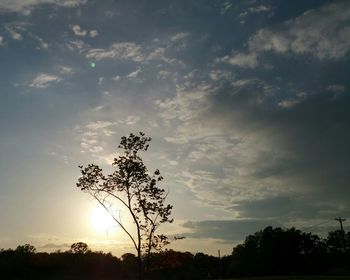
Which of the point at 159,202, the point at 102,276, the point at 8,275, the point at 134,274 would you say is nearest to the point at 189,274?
the point at 134,274

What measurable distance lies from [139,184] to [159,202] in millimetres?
2253

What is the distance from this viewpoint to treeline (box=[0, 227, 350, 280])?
287ft

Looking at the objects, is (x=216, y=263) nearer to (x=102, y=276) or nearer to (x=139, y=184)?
(x=102, y=276)

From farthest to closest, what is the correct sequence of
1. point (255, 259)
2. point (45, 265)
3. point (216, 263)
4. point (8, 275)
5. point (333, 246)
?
1. point (216, 263)
2. point (333, 246)
3. point (255, 259)
4. point (45, 265)
5. point (8, 275)

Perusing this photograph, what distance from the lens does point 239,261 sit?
11800cm

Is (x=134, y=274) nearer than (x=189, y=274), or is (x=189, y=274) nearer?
(x=134, y=274)

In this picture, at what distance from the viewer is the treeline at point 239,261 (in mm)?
87625

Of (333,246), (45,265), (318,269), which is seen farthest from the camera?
(333,246)

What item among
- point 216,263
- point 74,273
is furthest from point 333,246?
point 74,273

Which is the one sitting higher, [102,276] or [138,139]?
[138,139]

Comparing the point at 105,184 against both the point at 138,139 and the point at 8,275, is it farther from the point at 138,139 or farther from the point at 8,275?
the point at 8,275

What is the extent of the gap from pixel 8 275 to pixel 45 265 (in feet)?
27.6

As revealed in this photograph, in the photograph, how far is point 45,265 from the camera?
8844 centimetres

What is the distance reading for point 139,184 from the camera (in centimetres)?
3397
